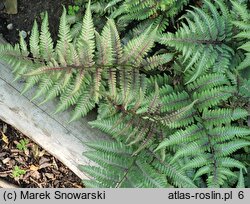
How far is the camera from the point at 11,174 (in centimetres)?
479

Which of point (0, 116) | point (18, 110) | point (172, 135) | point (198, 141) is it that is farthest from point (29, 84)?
point (198, 141)

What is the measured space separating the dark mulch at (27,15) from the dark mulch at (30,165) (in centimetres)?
106

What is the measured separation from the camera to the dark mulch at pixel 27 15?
4570 millimetres

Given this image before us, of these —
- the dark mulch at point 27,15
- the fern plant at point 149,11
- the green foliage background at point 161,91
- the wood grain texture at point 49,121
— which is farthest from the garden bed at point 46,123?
the fern plant at point 149,11

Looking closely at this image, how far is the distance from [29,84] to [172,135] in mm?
1364

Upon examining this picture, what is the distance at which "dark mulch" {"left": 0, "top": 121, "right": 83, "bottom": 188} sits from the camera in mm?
4746

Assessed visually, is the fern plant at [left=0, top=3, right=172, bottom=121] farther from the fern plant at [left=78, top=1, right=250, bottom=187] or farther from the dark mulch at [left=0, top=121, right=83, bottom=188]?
the dark mulch at [left=0, top=121, right=83, bottom=188]

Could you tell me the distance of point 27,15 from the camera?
4.60m

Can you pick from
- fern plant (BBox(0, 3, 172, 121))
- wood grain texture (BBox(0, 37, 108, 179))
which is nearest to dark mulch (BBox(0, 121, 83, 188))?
wood grain texture (BBox(0, 37, 108, 179))

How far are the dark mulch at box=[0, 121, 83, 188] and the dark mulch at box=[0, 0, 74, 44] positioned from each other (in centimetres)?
106

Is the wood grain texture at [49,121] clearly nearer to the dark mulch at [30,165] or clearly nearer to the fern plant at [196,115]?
the fern plant at [196,115]

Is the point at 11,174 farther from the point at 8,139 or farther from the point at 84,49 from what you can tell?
the point at 84,49

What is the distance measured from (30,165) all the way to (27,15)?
171 centimetres

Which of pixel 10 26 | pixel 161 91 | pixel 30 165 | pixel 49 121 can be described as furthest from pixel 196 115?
pixel 10 26
